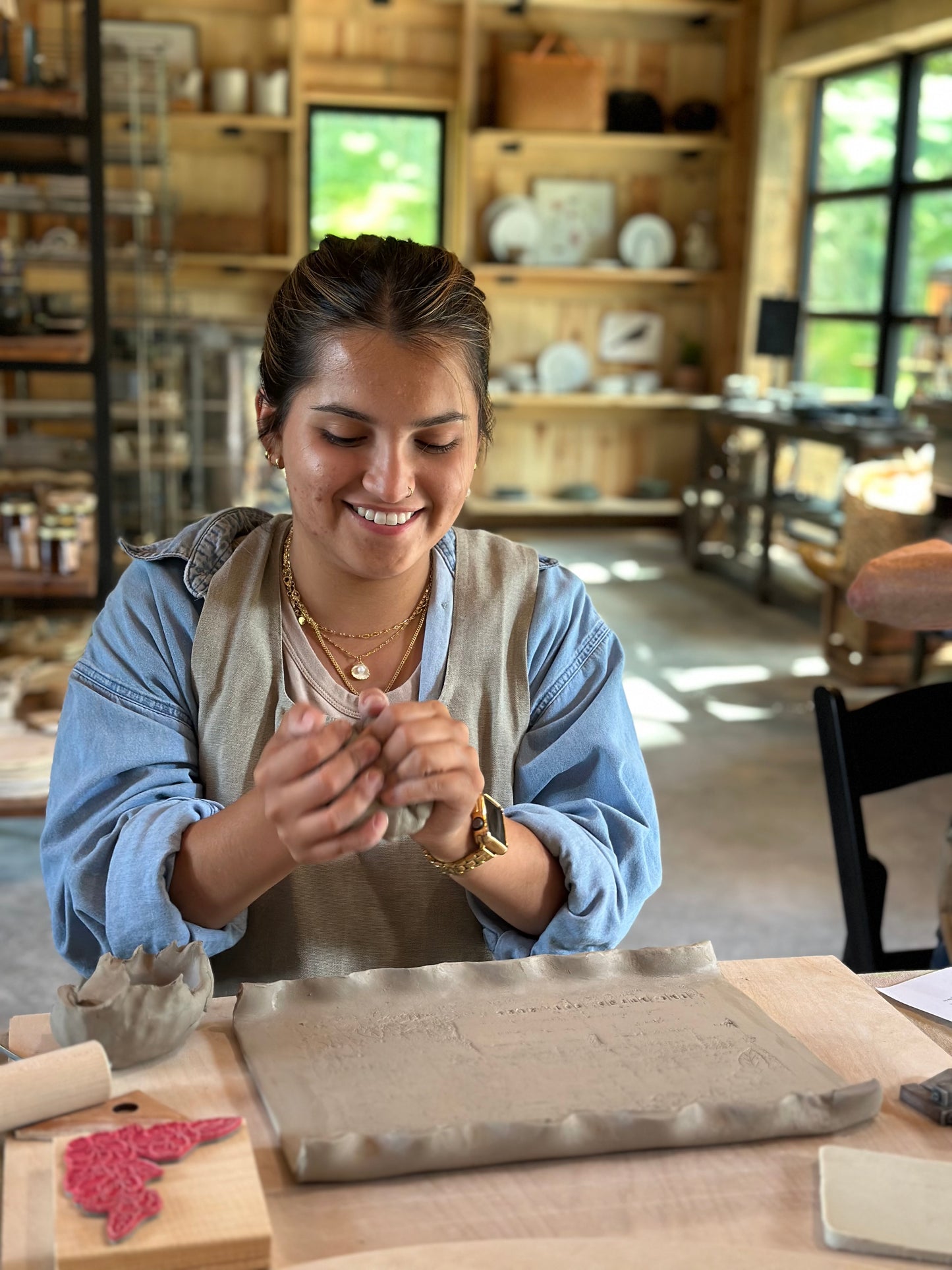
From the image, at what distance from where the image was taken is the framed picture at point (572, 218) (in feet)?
24.2

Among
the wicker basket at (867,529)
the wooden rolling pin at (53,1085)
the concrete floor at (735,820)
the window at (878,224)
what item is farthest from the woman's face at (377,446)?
the window at (878,224)

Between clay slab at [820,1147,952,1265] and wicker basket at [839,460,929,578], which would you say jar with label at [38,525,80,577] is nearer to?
wicker basket at [839,460,929,578]

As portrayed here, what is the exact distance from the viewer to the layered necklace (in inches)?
51.9

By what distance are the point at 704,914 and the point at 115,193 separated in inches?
148

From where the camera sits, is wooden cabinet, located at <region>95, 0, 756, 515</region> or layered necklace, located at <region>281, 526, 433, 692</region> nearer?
layered necklace, located at <region>281, 526, 433, 692</region>

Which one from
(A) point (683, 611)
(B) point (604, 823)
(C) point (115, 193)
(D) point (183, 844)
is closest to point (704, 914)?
(B) point (604, 823)

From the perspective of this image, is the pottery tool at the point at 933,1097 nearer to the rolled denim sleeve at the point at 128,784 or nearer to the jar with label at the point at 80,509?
the rolled denim sleeve at the point at 128,784

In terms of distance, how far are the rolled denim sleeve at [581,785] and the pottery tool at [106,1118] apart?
17.7 inches

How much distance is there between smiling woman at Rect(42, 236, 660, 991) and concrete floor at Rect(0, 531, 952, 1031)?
53.2 inches

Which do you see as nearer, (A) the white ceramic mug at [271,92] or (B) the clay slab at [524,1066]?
(B) the clay slab at [524,1066]

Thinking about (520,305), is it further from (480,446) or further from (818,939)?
(480,446)

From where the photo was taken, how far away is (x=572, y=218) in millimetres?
7422

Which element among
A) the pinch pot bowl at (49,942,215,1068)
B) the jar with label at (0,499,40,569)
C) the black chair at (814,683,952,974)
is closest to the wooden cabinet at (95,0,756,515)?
the jar with label at (0,499,40,569)

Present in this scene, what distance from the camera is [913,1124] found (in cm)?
87
